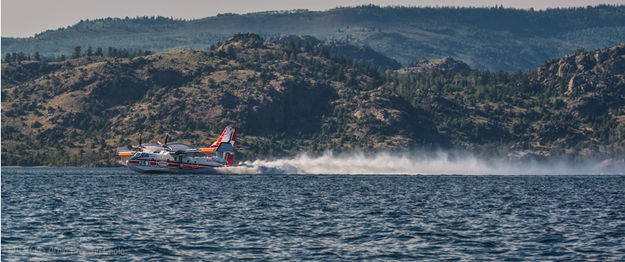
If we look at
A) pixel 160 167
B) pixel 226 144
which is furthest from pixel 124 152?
pixel 226 144

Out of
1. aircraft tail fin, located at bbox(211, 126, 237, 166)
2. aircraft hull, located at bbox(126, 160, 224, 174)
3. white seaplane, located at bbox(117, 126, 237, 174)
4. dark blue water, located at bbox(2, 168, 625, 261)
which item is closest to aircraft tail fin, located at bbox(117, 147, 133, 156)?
white seaplane, located at bbox(117, 126, 237, 174)

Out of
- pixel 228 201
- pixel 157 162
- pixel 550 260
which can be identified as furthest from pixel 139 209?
pixel 157 162

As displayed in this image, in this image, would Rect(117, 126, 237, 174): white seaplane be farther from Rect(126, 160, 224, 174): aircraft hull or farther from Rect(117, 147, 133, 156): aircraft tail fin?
Rect(117, 147, 133, 156): aircraft tail fin

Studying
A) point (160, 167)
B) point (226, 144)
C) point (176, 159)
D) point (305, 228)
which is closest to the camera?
point (305, 228)

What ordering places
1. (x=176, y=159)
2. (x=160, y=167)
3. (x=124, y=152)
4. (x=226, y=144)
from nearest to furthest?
(x=226, y=144) → (x=160, y=167) → (x=176, y=159) → (x=124, y=152)

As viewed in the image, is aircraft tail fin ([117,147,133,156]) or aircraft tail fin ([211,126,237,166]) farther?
aircraft tail fin ([117,147,133,156])

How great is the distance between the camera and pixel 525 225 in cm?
6425

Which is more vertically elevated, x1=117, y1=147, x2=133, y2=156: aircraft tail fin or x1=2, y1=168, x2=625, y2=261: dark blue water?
x1=117, y1=147, x2=133, y2=156: aircraft tail fin

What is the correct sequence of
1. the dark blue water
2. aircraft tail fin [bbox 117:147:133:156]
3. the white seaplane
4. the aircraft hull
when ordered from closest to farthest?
the dark blue water
the white seaplane
the aircraft hull
aircraft tail fin [bbox 117:147:133:156]

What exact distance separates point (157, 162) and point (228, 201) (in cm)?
6871

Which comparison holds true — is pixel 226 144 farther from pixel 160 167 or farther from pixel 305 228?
pixel 305 228

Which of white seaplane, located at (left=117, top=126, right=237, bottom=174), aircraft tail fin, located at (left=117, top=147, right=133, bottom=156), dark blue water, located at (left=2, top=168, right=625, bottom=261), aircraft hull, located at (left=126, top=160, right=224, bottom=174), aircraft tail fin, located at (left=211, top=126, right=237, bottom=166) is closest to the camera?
dark blue water, located at (left=2, top=168, right=625, bottom=261)

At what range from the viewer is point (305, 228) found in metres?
60.3

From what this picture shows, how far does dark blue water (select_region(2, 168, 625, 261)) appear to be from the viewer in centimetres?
4856
